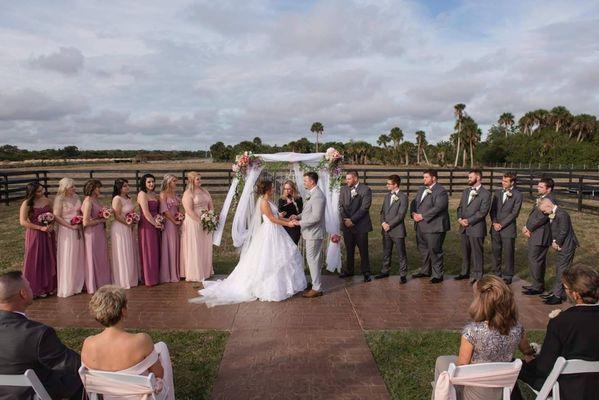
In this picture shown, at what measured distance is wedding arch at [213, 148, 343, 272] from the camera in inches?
320

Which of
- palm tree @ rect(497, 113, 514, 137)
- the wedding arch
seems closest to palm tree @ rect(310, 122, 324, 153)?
palm tree @ rect(497, 113, 514, 137)

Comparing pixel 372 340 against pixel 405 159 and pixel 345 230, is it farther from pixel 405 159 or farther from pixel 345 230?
pixel 405 159

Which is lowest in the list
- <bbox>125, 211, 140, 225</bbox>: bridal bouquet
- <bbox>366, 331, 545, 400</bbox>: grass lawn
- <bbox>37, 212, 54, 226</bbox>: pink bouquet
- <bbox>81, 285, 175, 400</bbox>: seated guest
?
<bbox>366, 331, 545, 400</bbox>: grass lawn

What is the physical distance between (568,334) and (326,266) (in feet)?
20.6

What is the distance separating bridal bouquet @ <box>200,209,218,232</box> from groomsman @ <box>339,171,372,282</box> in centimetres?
242

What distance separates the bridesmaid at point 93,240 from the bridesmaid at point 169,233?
98 cm

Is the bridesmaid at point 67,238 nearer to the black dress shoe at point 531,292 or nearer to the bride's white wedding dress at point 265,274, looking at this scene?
the bride's white wedding dress at point 265,274

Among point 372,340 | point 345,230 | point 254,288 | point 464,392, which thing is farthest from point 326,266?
point 464,392

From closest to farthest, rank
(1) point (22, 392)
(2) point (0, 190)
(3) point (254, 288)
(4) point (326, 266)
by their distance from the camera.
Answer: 1. (1) point (22, 392)
2. (3) point (254, 288)
3. (4) point (326, 266)
4. (2) point (0, 190)

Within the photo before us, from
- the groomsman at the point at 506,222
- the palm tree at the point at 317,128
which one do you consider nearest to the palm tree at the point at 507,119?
the palm tree at the point at 317,128

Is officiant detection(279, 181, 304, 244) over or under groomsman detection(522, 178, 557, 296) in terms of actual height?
over

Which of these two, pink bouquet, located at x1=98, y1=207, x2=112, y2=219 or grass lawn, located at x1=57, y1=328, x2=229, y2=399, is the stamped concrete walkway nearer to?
grass lawn, located at x1=57, y1=328, x2=229, y2=399

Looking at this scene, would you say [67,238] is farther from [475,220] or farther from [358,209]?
[475,220]

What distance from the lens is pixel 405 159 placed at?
83250 mm
